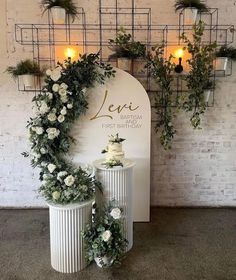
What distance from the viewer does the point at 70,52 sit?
3.82 m

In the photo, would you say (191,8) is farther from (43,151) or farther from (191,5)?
(43,151)

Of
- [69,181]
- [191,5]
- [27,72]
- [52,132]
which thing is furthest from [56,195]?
[191,5]

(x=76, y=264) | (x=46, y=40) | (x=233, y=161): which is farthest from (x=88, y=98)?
(x=233, y=161)

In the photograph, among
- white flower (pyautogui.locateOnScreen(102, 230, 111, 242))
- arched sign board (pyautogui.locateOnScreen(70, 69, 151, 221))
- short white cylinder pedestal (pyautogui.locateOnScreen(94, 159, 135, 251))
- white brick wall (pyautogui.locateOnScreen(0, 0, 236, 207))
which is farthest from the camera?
white brick wall (pyautogui.locateOnScreen(0, 0, 236, 207))

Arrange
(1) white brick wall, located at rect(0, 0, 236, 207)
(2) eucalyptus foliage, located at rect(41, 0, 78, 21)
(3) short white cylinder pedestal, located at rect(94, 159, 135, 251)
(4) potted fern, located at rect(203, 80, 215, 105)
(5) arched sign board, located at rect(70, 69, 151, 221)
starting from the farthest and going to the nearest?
1. (1) white brick wall, located at rect(0, 0, 236, 207)
2. (4) potted fern, located at rect(203, 80, 215, 105)
3. (2) eucalyptus foliage, located at rect(41, 0, 78, 21)
4. (5) arched sign board, located at rect(70, 69, 151, 221)
5. (3) short white cylinder pedestal, located at rect(94, 159, 135, 251)

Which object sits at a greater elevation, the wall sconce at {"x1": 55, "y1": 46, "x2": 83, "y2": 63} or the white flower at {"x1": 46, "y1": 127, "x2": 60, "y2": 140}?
the wall sconce at {"x1": 55, "y1": 46, "x2": 83, "y2": 63}

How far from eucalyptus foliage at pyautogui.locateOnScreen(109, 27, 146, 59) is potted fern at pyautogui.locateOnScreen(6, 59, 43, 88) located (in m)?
0.98

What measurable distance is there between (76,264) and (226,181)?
2377 millimetres

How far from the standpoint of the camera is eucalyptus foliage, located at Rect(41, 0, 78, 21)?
3.63 m

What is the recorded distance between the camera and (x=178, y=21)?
152 inches

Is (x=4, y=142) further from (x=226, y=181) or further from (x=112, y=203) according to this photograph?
(x=226, y=181)

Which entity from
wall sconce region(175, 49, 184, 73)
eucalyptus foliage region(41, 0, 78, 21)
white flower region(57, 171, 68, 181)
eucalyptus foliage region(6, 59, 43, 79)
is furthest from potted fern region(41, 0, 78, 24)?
white flower region(57, 171, 68, 181)

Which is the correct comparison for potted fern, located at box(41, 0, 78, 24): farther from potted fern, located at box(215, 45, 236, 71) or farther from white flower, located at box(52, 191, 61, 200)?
white flower, located at box(52, 191, 61, 200)

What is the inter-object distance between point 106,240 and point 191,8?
2.76 meters
